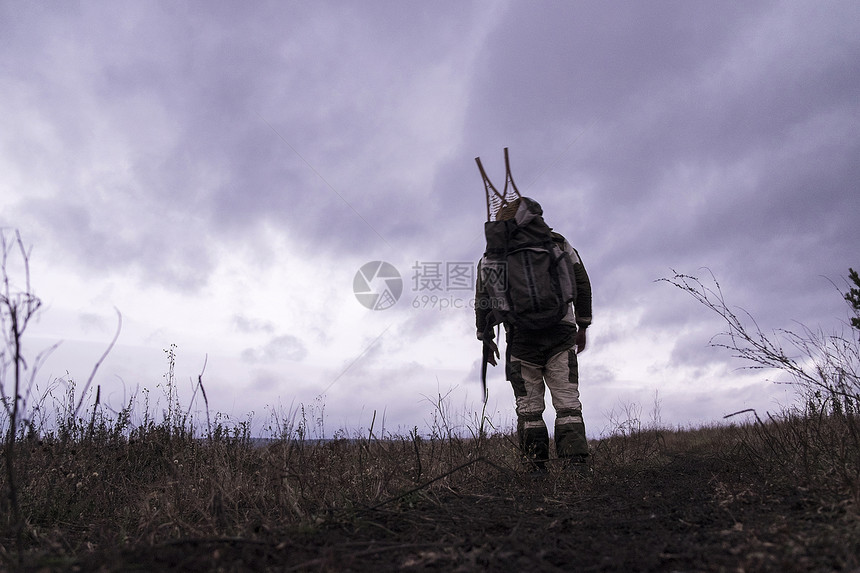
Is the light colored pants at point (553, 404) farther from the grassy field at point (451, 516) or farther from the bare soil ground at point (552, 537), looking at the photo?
the bare soil ground at point (552, 537)

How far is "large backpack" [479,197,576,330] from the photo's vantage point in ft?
13.8

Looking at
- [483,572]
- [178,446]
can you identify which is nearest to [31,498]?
[178,446]

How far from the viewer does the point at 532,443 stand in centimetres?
433

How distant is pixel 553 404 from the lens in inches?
172

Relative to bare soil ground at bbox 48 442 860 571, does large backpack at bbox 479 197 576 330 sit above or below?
above

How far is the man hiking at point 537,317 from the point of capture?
13.8 ft

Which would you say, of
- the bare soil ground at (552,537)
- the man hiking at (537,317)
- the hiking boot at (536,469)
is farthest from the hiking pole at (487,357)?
Result: the bare soil ground at (552,537)

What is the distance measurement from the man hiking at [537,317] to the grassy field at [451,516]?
1.17 feet

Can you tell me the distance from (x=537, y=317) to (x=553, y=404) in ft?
2.46

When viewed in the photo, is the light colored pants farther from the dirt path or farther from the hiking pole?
the dirt path

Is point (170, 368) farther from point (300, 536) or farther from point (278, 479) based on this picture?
point (300, 536)

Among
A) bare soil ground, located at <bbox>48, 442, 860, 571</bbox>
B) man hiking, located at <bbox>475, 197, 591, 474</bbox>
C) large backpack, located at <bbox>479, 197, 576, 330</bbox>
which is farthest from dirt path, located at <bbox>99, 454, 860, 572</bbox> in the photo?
large backpack, located at <bbox>479, 197, 576, 330</bbox>

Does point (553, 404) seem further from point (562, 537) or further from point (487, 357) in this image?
point (562, 537)

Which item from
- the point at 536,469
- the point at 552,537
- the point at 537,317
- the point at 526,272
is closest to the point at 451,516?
the point at 552,537
